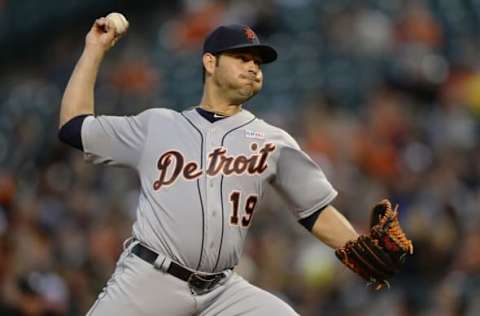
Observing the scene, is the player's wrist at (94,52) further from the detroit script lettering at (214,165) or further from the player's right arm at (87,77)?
the detroit script lettering at (214,165)

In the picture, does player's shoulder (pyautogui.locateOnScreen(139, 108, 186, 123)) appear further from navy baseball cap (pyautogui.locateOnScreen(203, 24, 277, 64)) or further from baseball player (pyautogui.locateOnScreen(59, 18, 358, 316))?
navy baseball cap (pyautogui.locateOnScreen(203, 24, 277, 64))

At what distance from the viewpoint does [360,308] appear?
837cm

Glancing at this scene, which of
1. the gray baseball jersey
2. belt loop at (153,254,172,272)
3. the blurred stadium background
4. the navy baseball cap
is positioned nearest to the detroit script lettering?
the gray baseball jersey

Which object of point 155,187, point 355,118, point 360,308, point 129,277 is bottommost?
point 360,308

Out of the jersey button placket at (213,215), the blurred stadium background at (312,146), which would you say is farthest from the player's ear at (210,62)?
the blurred stadium background at (312,146)

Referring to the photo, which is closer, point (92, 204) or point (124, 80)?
point (92, 204)

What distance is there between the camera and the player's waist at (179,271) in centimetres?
493

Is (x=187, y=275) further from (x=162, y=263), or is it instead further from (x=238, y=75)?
(x=238, y=75)

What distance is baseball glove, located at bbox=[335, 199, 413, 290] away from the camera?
497 cm

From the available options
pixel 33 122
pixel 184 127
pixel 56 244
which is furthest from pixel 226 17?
pixel 184 127

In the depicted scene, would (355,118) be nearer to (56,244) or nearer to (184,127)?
(56,244)

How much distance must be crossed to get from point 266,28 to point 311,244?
3.19 metres

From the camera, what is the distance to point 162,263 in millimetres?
4926

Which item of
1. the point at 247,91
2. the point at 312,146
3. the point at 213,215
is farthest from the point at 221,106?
the point at 312,146
